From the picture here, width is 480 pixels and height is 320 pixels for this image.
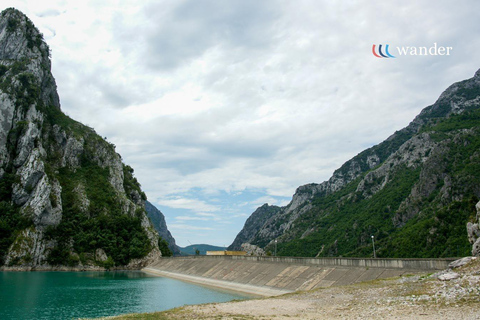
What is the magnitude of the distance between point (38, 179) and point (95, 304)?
78.9 meters

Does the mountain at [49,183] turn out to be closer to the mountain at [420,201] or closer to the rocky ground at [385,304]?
the mountain at [420,201]

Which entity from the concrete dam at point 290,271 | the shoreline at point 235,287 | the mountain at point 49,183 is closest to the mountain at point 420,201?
the concrete dam at point 290,271

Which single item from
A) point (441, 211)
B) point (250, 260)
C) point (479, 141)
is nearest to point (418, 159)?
point (479, 141)

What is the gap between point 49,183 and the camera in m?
106

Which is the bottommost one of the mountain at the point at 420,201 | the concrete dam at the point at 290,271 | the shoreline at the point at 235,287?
the shoreline at the point at 235,287

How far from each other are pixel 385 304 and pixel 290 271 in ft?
112

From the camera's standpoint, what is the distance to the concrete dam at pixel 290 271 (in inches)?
1604

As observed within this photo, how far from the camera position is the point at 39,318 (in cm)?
3058

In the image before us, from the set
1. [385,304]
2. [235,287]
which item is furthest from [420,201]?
[385,304]

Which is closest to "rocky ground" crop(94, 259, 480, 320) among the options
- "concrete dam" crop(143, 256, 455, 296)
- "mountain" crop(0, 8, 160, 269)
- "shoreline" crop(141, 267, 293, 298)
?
"concrete dam" crop(143, 256, 455, 296)

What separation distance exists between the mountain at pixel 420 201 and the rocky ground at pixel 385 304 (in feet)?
117

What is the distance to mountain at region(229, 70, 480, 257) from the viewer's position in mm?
88625

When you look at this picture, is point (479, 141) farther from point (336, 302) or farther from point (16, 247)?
point (16, 247)

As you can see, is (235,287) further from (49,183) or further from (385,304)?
(49,183)
